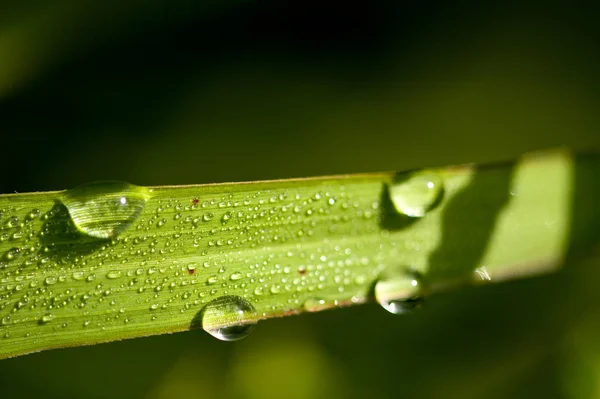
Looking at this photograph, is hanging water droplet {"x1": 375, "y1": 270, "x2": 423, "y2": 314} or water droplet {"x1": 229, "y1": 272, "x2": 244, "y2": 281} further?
hanging water droplet {"x1": 375, "y1": 270, "x2": 423, "y2": 314}

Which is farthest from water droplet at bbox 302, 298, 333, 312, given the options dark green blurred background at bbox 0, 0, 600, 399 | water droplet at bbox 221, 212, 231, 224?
dark green blurred background at bbox 0, 0, 600, 399

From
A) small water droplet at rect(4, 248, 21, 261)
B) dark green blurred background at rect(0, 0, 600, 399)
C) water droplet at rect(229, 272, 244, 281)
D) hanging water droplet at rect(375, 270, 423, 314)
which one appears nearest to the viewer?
small water droplet at rect(4, 248, 21, 261)

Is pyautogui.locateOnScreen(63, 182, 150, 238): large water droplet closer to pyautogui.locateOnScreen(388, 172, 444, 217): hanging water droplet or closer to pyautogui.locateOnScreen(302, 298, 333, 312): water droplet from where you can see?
pyautogui.locateOnScreen(302, 298, 333, 312): water droplet

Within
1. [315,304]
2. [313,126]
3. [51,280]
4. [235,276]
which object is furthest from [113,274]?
[313,126]

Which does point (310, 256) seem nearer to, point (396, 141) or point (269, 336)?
point (269, 336)

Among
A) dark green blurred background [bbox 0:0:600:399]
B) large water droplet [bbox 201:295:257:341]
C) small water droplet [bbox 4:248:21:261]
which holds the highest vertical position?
dark green blurred background [bbox 0:0:600:399]

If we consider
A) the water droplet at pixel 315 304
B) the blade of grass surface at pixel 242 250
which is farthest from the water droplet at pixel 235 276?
the water droplet at pixel 315 304

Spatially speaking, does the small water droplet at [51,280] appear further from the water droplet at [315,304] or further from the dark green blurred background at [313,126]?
the dark green blurred background at [313,126]
